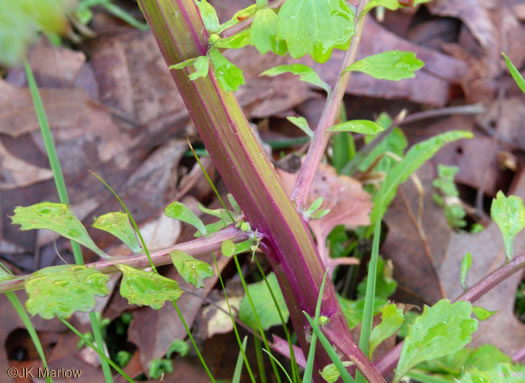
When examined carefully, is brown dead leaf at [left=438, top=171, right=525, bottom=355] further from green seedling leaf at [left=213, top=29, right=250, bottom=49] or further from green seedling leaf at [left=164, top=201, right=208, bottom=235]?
green seedling leaf at [left=213, top=29, right=250, bottom=49]

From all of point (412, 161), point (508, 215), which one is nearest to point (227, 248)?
point (508, 215)

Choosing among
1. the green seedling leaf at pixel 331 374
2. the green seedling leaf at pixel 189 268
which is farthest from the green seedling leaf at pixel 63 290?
the green seedling leaf at pixel 331 374

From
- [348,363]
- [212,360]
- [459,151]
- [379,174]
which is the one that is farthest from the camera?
[459,151]

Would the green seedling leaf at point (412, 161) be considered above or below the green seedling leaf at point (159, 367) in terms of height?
above

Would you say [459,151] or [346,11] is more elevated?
[346,11]

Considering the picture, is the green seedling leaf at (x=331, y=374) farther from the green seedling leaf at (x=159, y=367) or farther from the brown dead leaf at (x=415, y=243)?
the brown dead leaf at (x=415, y=243)

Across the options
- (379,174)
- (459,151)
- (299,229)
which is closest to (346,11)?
(299,229)

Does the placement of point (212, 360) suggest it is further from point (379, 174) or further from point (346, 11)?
point (346, 11)
